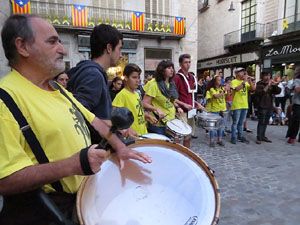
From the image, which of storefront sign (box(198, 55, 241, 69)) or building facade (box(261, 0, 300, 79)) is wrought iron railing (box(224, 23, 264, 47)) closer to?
building facade (box(261, 0, 300, 79))

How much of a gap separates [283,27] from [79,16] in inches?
538

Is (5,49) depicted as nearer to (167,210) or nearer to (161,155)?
(161,155)

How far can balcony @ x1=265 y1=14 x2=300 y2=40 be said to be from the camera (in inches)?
556

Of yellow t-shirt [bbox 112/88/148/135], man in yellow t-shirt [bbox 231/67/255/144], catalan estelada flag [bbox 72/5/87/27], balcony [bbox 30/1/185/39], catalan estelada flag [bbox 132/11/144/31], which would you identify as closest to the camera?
yellow t-shirt [bbox 112/88/148/135]

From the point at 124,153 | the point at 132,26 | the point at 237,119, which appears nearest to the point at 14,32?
the point at 124,153

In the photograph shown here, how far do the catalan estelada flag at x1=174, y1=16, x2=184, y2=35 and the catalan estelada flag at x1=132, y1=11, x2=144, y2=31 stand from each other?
249cm

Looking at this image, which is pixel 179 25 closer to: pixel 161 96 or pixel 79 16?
pixel 79 16

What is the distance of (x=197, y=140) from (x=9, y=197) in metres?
5.80

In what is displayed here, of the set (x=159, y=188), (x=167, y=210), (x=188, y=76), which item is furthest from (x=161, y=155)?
(x=188, y=76)

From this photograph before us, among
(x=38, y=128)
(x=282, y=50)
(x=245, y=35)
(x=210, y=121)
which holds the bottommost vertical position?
(x=210, y=121)

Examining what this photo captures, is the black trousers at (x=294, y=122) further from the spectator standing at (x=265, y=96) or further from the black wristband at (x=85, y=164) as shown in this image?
the black wristband at (x=85, y=164)

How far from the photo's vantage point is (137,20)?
1520 cm

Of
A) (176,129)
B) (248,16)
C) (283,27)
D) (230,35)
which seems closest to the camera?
(176,129)

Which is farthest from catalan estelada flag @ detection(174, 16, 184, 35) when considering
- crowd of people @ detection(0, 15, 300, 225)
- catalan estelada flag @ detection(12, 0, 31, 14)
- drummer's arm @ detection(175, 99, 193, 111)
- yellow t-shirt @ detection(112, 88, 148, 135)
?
crowd of people @ detection(0, 15, 300, 225)
